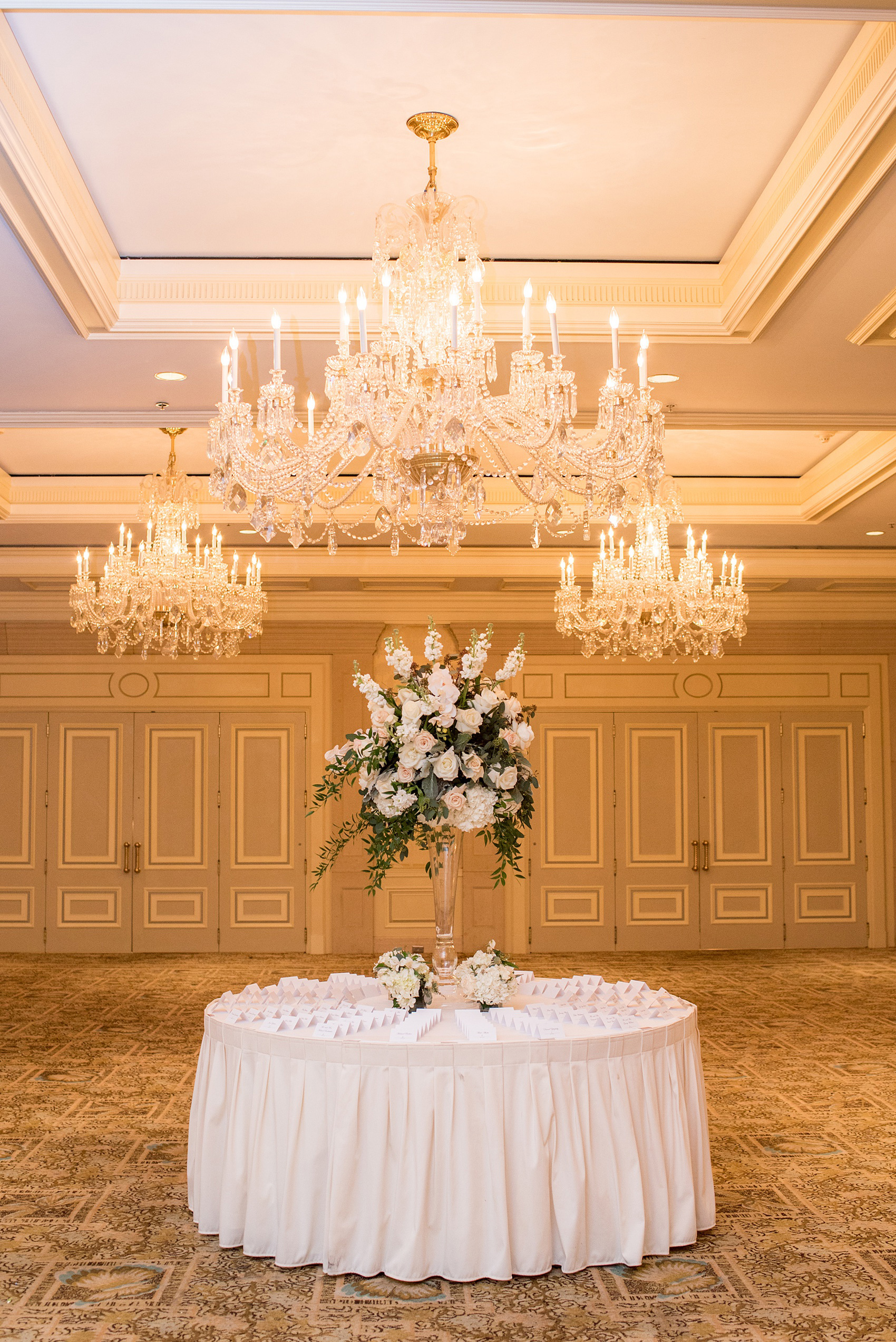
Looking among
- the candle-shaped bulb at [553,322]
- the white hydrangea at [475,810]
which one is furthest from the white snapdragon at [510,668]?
the candle-shaped bulb at [553,322]

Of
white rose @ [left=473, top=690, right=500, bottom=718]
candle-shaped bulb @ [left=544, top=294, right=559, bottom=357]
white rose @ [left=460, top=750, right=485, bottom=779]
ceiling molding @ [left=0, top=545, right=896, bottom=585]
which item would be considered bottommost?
white rose @ [left=460, top=750, right=485, bottom=779]

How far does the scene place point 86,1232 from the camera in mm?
4191

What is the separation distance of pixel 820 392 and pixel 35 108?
12.0ft

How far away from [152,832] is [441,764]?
307 inches

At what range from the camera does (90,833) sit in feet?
36.5

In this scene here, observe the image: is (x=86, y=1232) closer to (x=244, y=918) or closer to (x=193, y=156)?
(x=193, y=156)

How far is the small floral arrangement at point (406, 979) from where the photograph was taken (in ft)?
13.1

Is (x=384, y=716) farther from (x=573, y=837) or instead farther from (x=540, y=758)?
(x=573, y=837)

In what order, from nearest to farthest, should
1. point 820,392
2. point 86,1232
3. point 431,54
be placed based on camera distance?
point 431,54
point 86,1232
point 820,392

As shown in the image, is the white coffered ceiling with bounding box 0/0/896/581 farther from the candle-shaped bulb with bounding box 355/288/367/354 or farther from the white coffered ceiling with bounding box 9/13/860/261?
the candle-shaped bulb with bounding box 355/288/367/354

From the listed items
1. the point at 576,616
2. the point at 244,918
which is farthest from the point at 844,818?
the point at 244,918

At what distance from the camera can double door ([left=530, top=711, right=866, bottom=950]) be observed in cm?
1116

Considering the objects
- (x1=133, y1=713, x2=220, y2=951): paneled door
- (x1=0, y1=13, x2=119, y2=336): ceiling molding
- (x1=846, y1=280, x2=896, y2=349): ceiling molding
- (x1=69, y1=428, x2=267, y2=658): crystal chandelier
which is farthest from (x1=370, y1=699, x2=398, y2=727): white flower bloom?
(x1=133, y1=713, x2=220, y2=951): paneled door

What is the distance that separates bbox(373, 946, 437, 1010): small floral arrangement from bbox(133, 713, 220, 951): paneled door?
23.7ft
